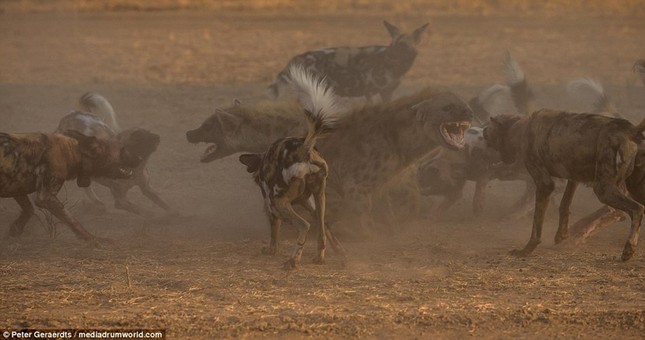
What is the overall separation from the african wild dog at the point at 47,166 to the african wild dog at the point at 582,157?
3507mm

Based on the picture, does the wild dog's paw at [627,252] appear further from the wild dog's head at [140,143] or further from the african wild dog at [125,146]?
the wild dog's head at [140,143]

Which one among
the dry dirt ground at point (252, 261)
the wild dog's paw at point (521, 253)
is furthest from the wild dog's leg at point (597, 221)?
the wild dog's paw at point (521, 253)

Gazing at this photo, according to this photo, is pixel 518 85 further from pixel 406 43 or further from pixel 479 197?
pixel 406 43

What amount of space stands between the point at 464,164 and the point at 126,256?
340 centimetres

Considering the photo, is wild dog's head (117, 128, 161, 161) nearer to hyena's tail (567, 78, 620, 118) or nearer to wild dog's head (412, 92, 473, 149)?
wild dog's head (412, 92, 473, 149)

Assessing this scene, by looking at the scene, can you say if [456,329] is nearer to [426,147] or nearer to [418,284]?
[418,284]

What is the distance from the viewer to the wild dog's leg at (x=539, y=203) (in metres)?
8.37

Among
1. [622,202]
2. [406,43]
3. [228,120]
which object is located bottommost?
[622,202]

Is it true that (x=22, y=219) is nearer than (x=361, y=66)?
Yes

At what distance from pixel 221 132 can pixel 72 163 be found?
4.49 ft

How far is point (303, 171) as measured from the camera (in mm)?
7844

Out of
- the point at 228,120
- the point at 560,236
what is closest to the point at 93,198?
the point at 228,120

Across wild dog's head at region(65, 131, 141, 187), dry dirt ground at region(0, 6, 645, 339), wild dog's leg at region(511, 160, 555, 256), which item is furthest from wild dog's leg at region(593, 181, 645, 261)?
wild dog's head at region(65, 131, 141, 187)

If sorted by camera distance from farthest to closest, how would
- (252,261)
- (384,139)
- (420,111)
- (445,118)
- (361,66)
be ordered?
1. (361,66)
2. (384,139)
3. (420,111)
4. (445,118)
5. (252,261)
